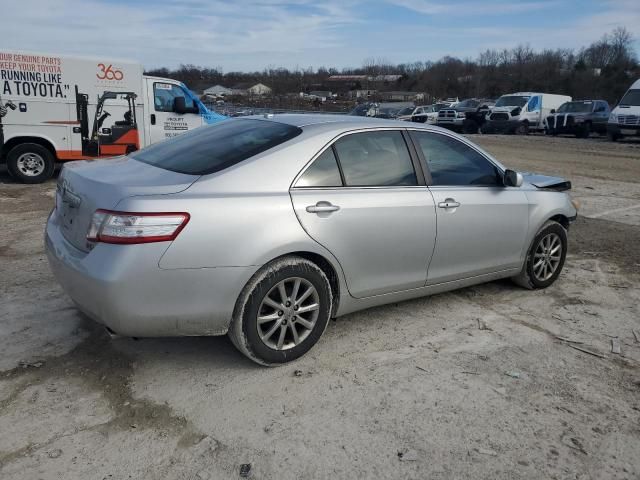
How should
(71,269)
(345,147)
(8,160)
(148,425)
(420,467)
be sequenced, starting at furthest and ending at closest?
(8,160)
(345,147)
(71,269)
(148,425)
(420,467)

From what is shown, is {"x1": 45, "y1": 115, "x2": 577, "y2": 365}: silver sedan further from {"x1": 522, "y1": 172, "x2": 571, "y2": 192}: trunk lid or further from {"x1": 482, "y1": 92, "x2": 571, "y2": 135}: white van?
{"x1": 482, "y1": 92, "x2": 571, "y2": 135}: white van

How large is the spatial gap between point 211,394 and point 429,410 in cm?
124

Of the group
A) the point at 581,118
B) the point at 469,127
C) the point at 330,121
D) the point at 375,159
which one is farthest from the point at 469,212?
the point at 469,127

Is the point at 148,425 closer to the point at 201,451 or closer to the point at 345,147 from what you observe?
the point at 201,451

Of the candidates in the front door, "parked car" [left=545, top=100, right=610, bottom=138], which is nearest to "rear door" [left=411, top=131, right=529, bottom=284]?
the front door

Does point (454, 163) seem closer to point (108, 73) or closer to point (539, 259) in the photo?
point (539, 259)

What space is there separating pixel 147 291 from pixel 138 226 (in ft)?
1.16

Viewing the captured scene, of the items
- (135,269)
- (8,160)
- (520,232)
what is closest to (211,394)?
(135,269)

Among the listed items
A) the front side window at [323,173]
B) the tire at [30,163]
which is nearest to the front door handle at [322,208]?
the front side window at [323,173]

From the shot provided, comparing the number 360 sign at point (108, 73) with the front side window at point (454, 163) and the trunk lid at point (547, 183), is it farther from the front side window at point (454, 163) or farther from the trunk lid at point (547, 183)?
the front side window at point (454, 163)

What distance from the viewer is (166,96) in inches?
480

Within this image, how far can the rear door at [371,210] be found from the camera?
143 inches

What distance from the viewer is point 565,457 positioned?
9.23 ft

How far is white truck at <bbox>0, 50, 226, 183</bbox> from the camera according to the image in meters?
10.5
